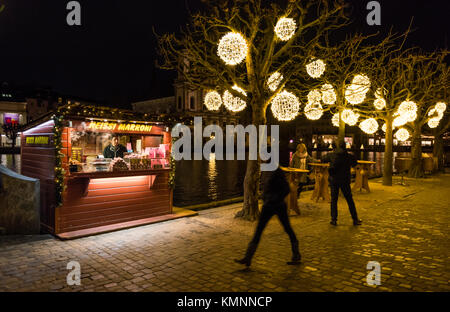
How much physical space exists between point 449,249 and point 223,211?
5636 millimetres

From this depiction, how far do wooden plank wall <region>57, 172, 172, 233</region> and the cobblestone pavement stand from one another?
2.03ft

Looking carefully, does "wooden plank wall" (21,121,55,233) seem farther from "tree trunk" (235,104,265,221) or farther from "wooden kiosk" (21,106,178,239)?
"tree trunk" (235,104,265,221)

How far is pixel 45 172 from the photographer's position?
287 inches

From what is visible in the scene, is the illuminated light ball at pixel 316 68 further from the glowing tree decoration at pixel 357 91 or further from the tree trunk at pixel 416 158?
the tree trunk at pixel 416 158

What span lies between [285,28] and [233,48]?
1441 mm

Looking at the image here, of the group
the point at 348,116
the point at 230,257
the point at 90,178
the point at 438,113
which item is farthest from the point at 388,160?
the point at 90,178

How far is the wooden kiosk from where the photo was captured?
22.5 feet

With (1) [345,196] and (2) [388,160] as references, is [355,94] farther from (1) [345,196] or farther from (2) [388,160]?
(2) [388,160]

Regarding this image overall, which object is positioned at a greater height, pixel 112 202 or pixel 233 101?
pixel 233 101

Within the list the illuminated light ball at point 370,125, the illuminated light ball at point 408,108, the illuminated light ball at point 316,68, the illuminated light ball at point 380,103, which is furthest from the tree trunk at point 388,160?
the illuminated light ball at point 316,68

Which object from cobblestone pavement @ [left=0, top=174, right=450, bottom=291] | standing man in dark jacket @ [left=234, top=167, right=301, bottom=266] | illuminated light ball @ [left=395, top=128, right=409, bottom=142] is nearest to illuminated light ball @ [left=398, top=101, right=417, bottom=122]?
illuminated light ball @ [left=395, top=128, right=409, bottom=142]
